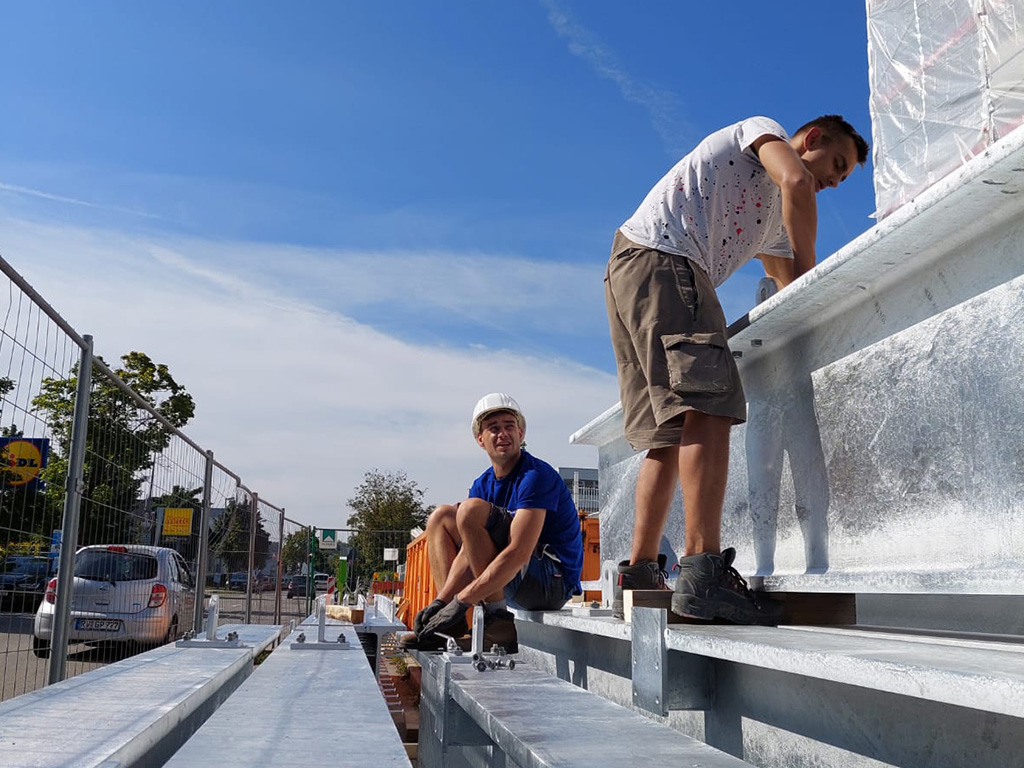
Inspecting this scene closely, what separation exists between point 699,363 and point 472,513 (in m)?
1.86

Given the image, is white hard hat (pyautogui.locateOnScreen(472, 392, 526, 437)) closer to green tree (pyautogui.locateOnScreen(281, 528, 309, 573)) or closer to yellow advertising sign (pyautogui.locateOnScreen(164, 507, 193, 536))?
yellow advertising sign (pyautogui.locateOnScreen(164, 507, 193, 536))

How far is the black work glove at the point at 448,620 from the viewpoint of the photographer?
11.9ft

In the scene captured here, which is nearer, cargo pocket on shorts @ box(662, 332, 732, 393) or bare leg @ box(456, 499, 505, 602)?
cargo pocket on shorts @ box(662, 332, 732, 393)

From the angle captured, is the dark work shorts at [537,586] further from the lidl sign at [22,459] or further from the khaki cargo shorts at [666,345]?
the lidl sign at [22,459]

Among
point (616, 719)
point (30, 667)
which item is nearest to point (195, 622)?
point (30, 667)

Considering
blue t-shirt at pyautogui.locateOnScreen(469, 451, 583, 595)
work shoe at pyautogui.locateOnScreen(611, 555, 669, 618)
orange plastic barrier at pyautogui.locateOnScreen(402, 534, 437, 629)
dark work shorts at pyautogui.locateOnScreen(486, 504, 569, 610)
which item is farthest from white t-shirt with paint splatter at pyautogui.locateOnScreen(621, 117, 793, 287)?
orange plastic barrier at pyautogui.locateOnScreen(402, 534, 437, 629)

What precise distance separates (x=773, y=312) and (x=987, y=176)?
77cm

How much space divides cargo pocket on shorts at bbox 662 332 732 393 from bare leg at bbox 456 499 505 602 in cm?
174

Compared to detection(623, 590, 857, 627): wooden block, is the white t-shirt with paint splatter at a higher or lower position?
higher

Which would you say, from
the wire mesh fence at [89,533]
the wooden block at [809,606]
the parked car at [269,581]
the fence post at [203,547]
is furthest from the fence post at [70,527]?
the parked car at [269,581]

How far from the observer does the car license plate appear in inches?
153

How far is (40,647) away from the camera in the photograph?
3.37 m

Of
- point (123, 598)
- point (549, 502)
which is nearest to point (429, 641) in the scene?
point (549, 502)

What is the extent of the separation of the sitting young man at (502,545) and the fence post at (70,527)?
133cm
